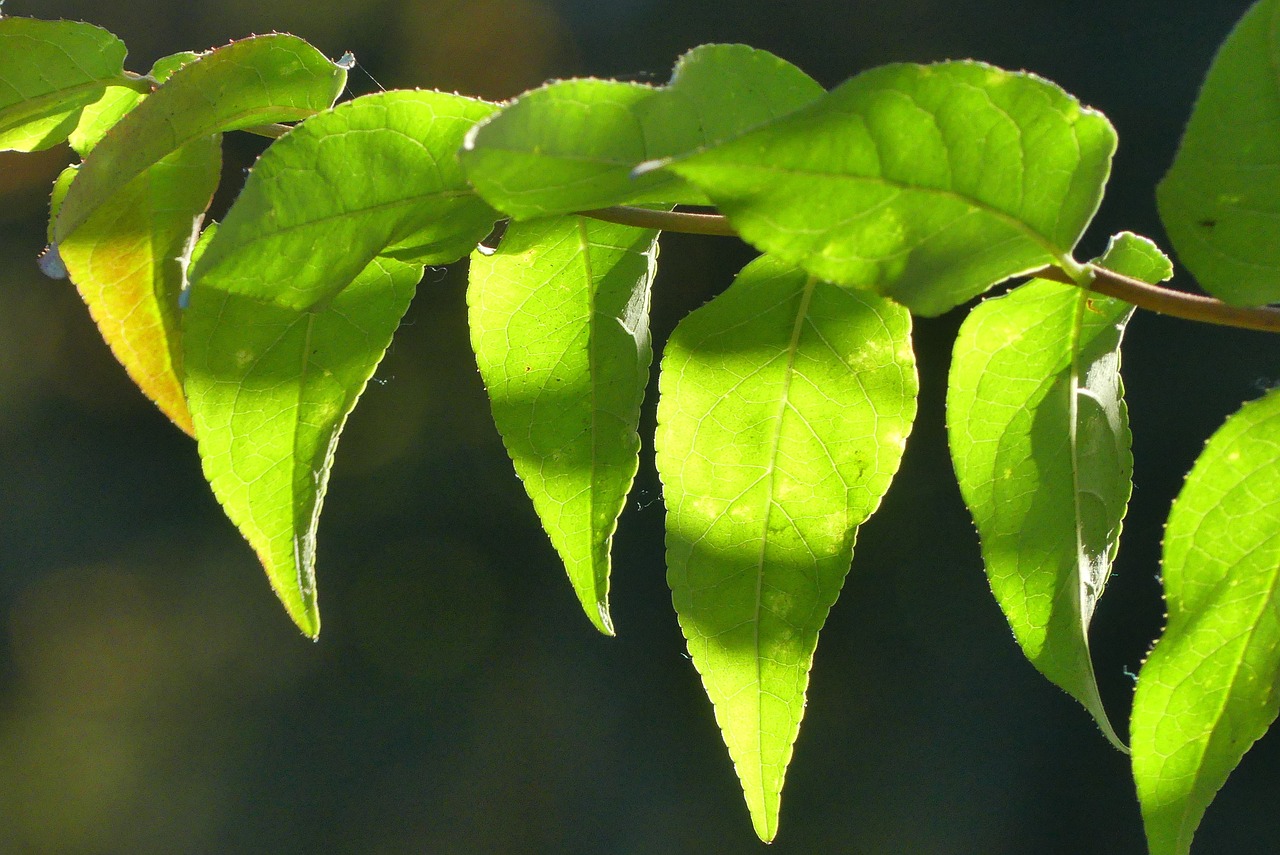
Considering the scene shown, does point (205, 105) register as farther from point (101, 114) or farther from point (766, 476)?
point (766, 476)

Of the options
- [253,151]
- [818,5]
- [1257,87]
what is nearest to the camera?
[1257,87]

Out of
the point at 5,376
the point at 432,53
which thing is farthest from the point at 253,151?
the point at 5,376

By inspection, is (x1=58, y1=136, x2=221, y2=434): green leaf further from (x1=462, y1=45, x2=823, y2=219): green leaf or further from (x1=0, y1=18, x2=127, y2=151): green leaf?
(x1=462, y1=45, x2=823, y2=219): green leaf

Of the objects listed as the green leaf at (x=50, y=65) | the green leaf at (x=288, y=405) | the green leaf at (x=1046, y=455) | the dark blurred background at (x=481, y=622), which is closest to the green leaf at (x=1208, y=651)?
the green leaf at (x=1046, y=455)

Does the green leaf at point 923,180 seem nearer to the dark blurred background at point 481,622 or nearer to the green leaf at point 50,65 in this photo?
the green leaf at point 50,65

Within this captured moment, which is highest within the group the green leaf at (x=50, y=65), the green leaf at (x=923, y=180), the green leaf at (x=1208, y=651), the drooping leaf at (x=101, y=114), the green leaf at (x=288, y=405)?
the green leaf at (x=923, y=180)

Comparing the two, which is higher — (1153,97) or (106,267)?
(106,267)

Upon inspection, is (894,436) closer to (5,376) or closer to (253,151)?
(253,151)
